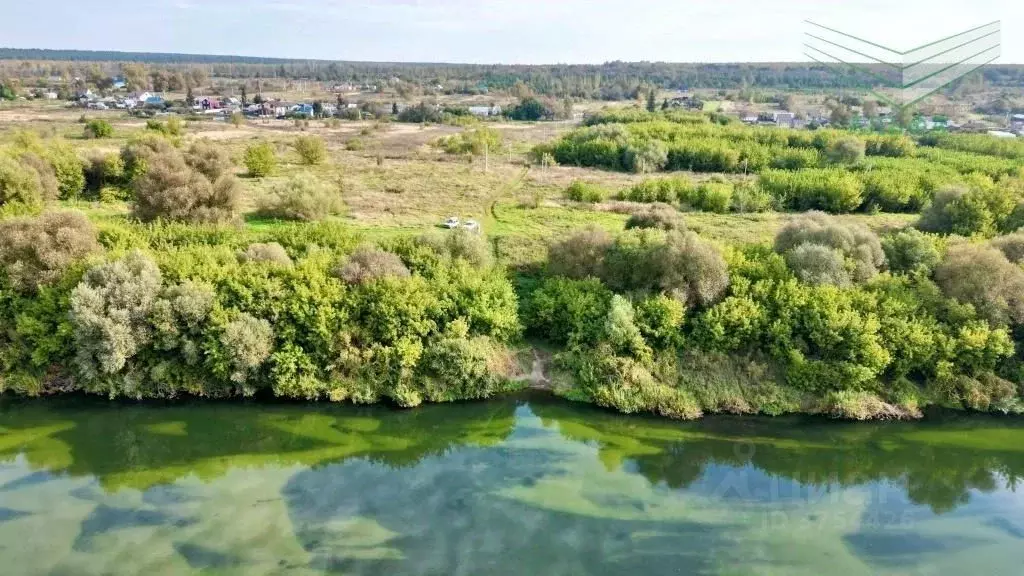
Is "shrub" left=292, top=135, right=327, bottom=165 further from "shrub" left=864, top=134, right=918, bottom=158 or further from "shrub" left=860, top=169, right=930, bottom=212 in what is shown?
"shrub" left=864, top=134, right=918, bottom=158

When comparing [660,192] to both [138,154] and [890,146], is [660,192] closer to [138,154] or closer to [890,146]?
[890,146]

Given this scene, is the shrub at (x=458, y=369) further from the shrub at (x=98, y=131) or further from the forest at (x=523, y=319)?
the shrub at (x=98, y=131)

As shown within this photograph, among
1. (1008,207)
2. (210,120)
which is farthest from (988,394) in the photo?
(210,120)

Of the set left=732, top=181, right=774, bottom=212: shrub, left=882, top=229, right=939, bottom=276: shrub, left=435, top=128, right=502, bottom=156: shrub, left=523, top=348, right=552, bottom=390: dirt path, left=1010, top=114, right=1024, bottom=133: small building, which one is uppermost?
left=1010, top=114, right=1024, bottom=133: small building

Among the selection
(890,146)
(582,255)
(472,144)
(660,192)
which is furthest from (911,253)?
(472,144)

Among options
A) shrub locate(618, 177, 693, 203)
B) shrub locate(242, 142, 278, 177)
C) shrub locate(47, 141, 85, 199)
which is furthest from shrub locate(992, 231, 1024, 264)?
shrub locate(47, 141, 85, 199)

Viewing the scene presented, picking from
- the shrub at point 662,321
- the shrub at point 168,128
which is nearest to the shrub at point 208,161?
the shrub at point 662,321
